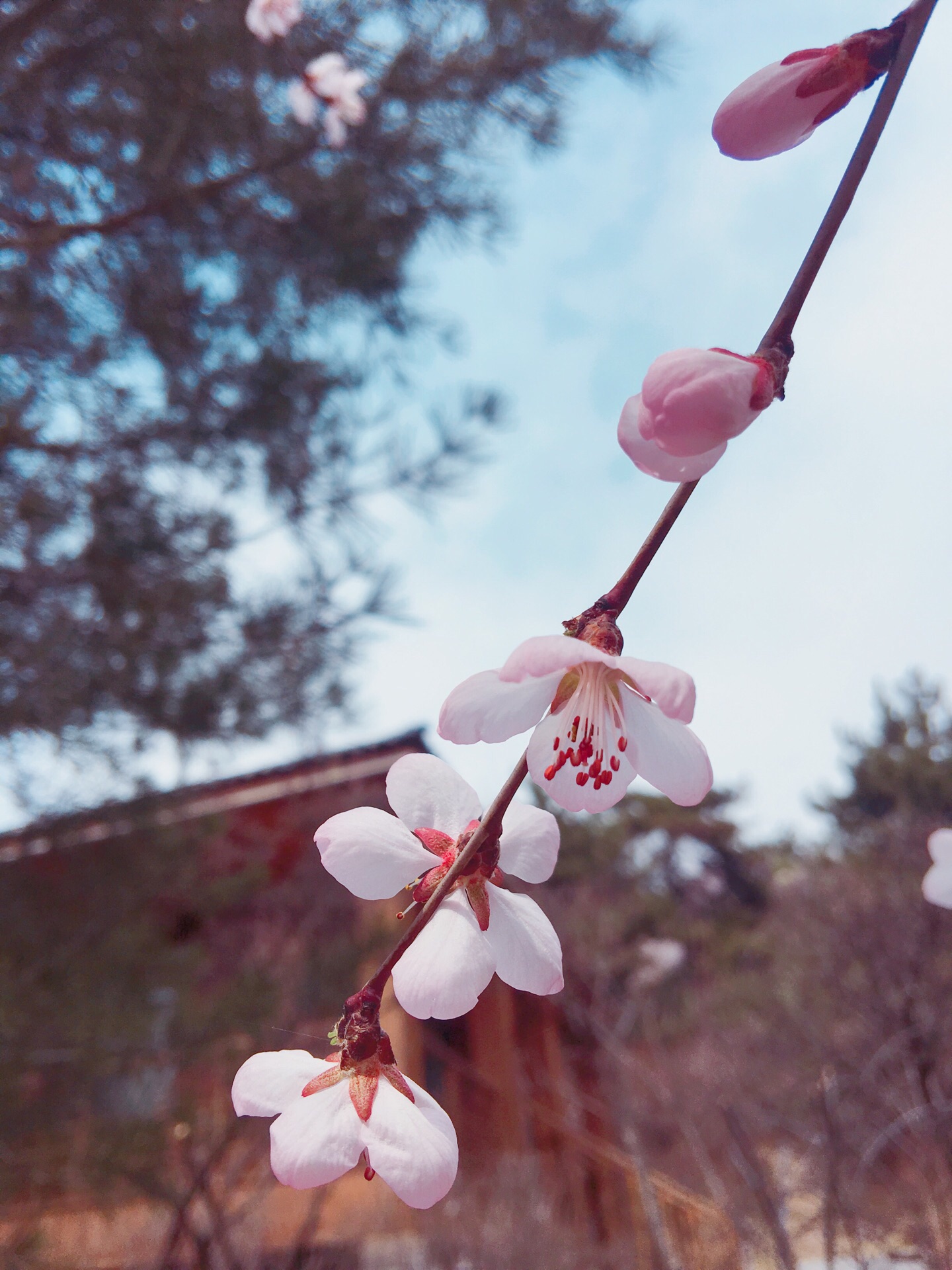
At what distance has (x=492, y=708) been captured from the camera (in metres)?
0.35

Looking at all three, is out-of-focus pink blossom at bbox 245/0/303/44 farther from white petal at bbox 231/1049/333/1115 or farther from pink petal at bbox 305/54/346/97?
white petal at bbox 231/1049/333/1115

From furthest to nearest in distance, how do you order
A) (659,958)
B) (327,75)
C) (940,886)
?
(659,958) → (327,75) → (940,886)

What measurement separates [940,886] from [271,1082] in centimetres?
61

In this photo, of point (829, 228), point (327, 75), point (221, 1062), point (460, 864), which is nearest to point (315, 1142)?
point (460, 864)

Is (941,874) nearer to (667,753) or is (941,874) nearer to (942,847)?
(942,847)

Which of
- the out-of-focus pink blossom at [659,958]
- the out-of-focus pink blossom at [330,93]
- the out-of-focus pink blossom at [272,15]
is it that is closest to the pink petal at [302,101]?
the out-of-focus pink blossom at [330,93]

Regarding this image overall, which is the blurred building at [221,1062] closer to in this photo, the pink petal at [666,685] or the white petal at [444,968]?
the white petal at [444,968]

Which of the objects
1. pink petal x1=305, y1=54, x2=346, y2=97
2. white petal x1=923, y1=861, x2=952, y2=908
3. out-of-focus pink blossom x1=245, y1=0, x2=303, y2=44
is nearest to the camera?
white petal x1=923, y1=861, x2=952, y2=908

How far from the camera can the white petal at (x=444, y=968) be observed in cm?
32

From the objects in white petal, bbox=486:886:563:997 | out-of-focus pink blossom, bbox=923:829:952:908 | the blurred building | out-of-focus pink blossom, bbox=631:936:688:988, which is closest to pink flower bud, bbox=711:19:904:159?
white petal, bbox=486:886:563:997

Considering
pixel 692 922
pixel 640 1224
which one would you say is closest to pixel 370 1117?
pixel 640 1224

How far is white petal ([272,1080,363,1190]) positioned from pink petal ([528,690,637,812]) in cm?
16

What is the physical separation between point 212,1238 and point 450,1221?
2.02m

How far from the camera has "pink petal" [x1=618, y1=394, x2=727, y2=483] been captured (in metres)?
0.32
